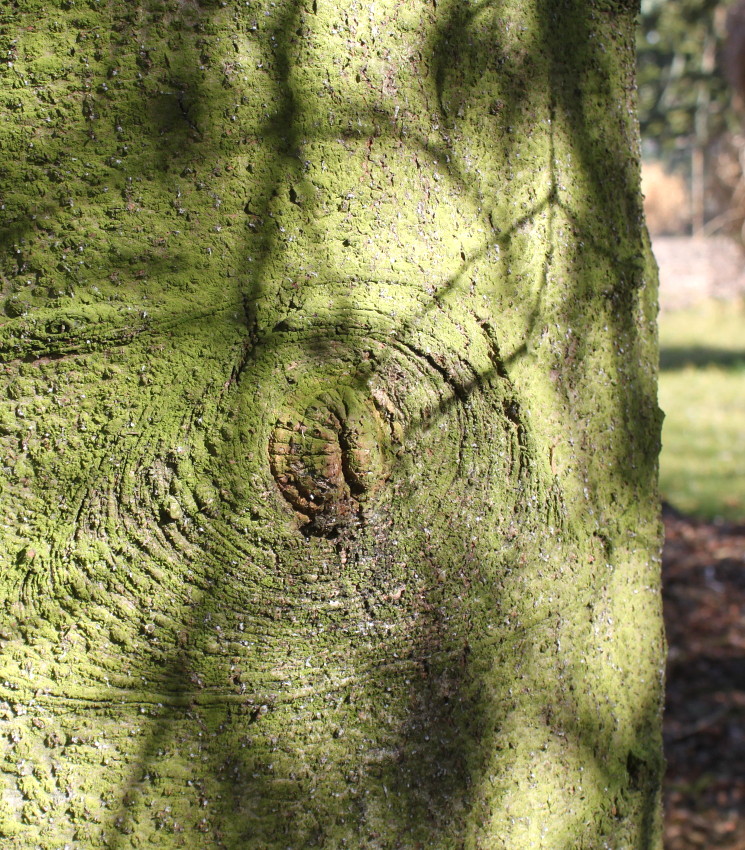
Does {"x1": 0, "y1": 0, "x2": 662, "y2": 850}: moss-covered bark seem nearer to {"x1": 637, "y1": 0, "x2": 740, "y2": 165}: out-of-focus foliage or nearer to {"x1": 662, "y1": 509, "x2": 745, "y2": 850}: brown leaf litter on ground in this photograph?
{"x1": 662, "y1": 509, "x2": 745, "y2": 850}: brown leaf litter on ground

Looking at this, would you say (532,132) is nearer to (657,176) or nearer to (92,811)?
(92,811)

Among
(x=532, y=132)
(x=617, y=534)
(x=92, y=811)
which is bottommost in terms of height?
(x=92, y=811)

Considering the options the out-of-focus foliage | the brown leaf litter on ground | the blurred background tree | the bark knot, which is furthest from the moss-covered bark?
the out-of-focus foliage

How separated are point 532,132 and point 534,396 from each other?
38 centimetres

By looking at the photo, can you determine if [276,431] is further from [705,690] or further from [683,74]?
[683,74]

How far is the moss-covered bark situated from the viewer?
92cm

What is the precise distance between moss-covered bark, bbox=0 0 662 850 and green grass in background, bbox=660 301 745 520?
576 centimetres

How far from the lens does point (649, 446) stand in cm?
132

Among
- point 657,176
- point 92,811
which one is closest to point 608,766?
point 92,811

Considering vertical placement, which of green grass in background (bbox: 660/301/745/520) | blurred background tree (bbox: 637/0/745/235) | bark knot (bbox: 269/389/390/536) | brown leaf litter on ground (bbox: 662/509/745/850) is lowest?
brown leaf litter on ground (bbox: 662/509/745/850)

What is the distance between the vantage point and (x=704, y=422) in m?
8.27

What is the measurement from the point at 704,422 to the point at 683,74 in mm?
7831

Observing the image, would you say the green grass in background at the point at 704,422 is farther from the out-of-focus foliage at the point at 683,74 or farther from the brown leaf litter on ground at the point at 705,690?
the out-of-focus foliage at the point at 683,74

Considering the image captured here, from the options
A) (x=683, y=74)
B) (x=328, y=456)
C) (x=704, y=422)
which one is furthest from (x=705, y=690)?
(x=683, y=74)
